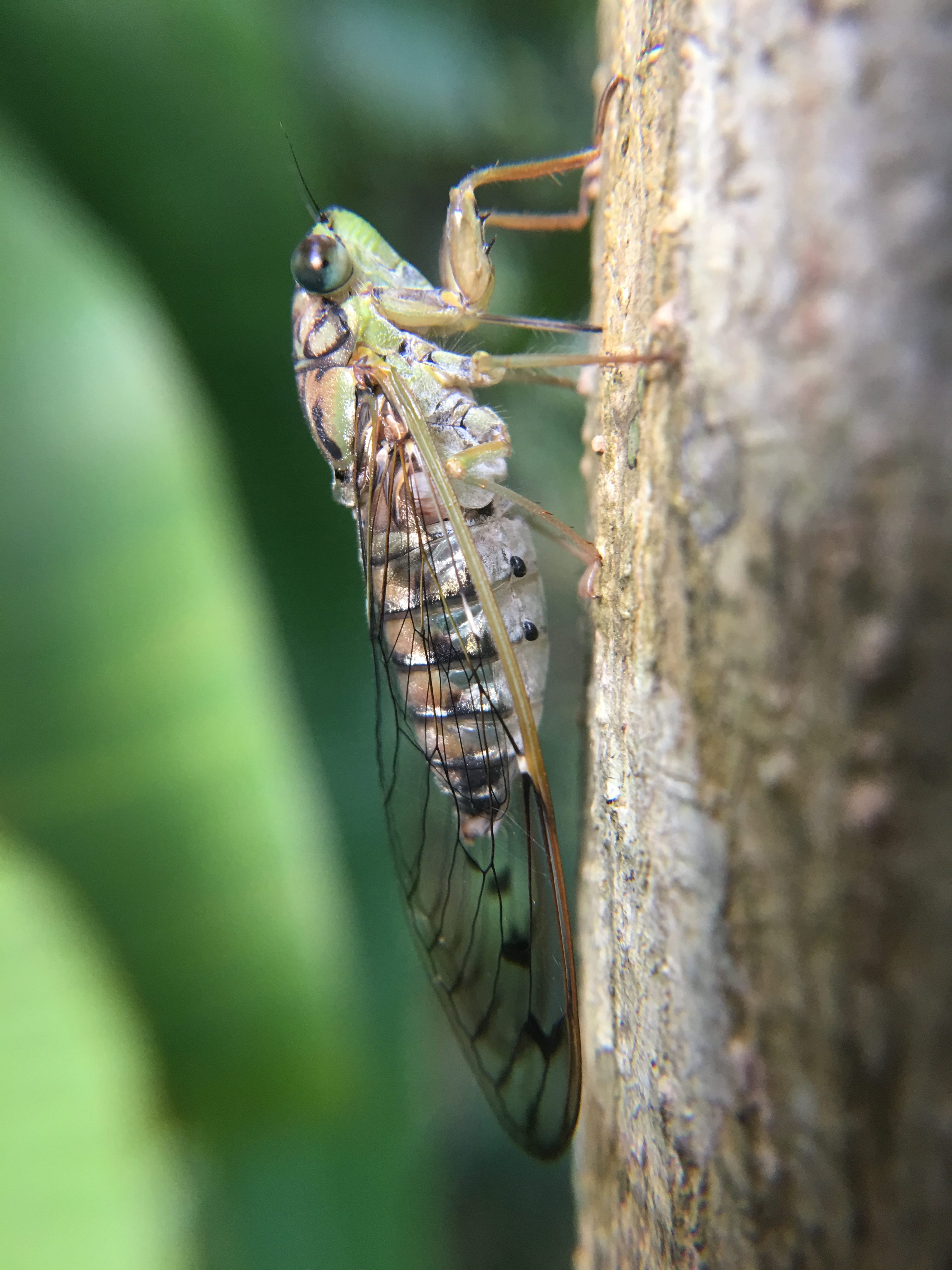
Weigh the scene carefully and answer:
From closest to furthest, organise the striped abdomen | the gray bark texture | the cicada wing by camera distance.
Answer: the gray bark texture
the cicada wing
the striped abdomen

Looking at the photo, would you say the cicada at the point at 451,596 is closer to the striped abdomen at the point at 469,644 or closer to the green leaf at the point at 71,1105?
the striped abdomen at the point at 469,644

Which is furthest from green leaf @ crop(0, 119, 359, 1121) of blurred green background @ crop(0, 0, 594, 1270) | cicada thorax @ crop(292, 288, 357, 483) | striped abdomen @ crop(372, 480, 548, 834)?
striped abdomen @ crop(372, 480, 548, 834)

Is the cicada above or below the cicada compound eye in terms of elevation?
below

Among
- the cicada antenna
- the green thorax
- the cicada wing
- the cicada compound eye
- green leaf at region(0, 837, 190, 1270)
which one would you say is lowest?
green leaf at region(0, 837, 190, 1270)

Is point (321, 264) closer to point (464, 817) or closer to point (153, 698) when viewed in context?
point (153, 698)

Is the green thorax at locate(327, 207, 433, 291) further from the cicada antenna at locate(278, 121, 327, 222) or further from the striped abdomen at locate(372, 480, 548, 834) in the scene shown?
the striped abdomen at locate(372, 480, 548, 834)

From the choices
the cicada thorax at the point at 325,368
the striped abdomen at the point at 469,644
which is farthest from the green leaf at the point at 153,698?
the striped abdomen at the point at 469,644

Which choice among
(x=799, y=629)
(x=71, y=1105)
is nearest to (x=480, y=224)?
(x=799, y=629)
